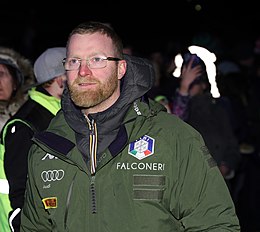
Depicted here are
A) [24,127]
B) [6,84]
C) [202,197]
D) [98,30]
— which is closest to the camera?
[202,197]

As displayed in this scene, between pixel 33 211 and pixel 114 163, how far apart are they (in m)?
0.60

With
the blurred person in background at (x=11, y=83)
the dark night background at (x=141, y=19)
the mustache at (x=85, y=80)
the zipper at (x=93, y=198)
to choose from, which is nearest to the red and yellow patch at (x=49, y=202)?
the zipper at (x=93, y=198)

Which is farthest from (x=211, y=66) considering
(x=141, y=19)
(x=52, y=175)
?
(x=141, y=19)

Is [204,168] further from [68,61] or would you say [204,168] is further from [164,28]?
[164,28]

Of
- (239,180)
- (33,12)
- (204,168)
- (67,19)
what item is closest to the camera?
(204,168)

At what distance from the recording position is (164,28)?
22.8m

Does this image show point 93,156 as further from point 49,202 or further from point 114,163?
point 49,202

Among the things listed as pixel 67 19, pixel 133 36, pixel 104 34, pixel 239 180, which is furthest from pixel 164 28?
pixel 104 34

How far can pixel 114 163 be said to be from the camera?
436 centimetres

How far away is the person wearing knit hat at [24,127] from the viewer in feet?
17.8

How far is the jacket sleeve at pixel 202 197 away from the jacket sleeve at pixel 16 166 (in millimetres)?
1425

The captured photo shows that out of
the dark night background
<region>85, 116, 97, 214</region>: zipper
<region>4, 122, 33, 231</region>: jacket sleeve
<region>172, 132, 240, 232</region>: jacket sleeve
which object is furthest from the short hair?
the dark night background

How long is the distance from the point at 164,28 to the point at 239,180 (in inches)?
506

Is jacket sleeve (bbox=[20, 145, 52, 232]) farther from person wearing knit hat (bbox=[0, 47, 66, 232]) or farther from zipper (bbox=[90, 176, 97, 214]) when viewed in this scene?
person wearing knit hat (bbox=[0, 47, 66, 232])
